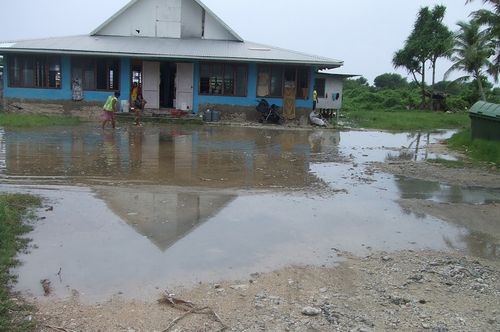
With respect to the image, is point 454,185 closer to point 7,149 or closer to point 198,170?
point 198,170

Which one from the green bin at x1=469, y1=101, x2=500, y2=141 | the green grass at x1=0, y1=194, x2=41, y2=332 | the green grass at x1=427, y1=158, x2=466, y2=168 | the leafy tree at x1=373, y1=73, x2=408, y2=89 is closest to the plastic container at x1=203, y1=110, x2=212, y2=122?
the green bin at x1=469, y1=101, x2=500, y2=141

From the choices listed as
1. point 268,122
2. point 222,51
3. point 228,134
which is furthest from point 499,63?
point 228,134

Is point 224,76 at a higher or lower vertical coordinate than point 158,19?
lower

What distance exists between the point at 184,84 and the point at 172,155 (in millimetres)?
12840

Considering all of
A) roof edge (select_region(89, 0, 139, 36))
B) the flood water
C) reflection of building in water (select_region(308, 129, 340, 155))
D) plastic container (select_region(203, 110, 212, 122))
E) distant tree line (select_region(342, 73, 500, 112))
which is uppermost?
roof edge (select_region(89, 0, 139, 36))

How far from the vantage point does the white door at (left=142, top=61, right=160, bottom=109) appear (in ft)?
84.0

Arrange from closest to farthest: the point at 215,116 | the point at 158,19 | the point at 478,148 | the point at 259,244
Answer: the point at 259,244, the point at 478,148, the point at 215,116, the point at 158,19

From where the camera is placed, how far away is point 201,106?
25.3 m

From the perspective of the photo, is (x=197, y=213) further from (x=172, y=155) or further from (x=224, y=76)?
(x=224, y=76)

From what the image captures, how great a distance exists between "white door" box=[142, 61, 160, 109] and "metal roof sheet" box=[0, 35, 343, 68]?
0.99 m

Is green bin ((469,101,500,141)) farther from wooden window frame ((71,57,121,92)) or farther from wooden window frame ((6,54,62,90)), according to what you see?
wooden window frame ((6,54,62,90))

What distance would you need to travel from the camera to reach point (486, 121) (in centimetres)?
1656

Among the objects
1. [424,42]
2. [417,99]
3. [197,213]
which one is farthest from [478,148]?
[417,99]

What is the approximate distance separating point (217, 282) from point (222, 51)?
21.2 meters
